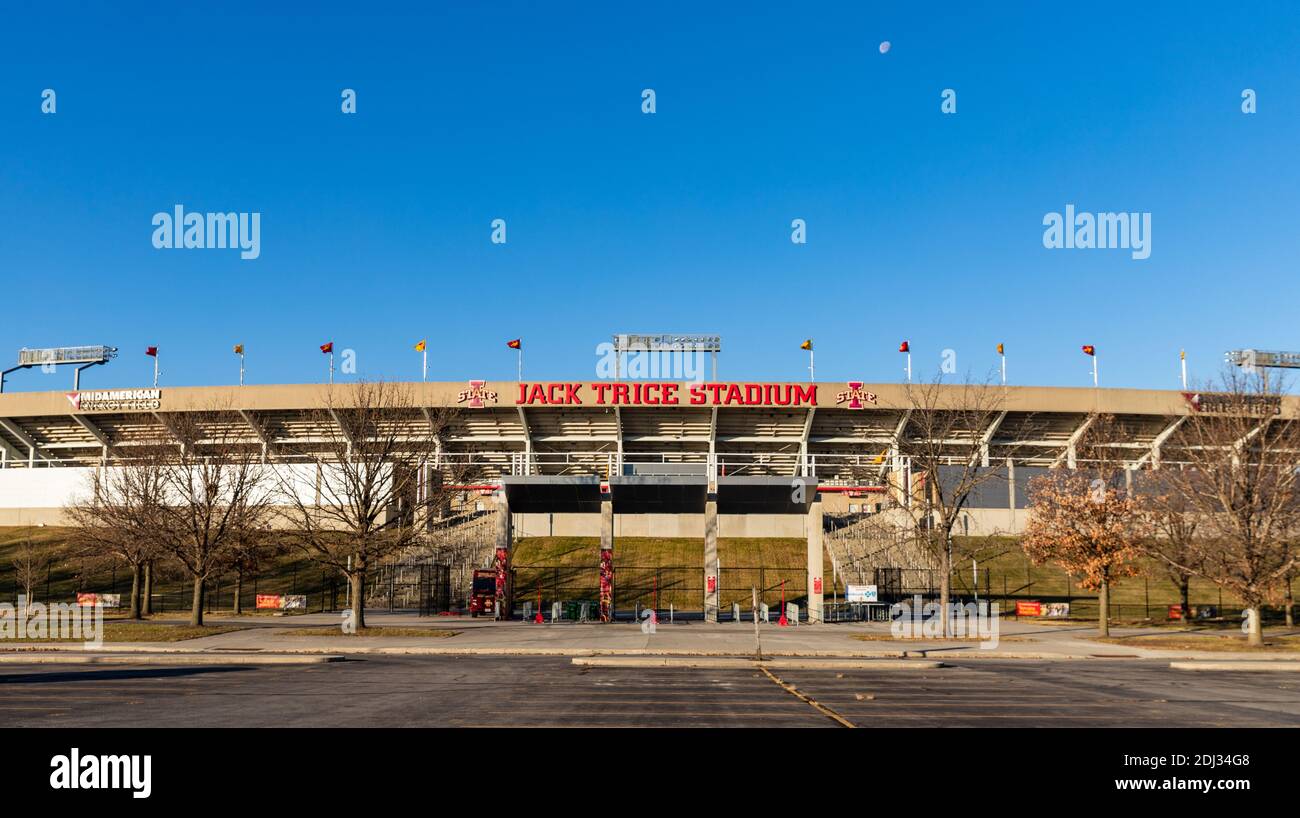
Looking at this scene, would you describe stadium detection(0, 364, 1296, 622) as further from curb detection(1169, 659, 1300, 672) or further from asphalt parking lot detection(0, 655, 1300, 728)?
asphalt parking lot detection(0, 655, 1300, 728)

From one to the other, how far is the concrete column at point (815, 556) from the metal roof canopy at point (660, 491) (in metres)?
5.84

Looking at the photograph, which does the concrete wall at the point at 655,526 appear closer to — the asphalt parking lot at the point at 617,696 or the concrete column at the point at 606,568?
the concrete column at the point at 606,568

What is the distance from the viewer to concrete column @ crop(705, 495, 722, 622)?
4197 centimetres

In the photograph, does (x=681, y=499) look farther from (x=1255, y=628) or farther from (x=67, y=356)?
(x=67, y=356)

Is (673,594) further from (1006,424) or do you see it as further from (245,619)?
(1006,424)

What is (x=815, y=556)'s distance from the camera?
43.5m

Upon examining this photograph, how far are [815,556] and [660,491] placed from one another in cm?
897

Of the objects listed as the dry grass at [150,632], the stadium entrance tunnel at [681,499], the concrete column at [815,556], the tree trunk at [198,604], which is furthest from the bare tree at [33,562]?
the concrete column at [815,556]

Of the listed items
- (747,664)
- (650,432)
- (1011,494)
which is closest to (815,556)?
(747,664)

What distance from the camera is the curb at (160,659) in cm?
2434
